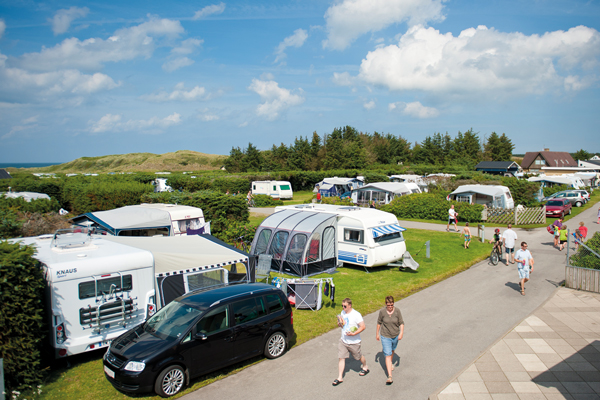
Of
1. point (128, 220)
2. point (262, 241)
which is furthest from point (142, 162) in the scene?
point (262, 241)

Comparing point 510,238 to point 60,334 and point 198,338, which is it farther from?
point 60,334

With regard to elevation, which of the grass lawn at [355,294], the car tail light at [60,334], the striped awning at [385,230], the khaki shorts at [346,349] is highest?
the striped awning at [385,230]

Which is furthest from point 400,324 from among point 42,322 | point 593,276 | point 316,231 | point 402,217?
point 402,217

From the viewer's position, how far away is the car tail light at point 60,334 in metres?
6.80

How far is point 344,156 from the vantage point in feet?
210

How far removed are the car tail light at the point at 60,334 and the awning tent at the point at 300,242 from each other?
7.28 metres

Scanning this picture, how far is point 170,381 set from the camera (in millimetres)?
6203

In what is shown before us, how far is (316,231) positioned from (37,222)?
9.27 metres

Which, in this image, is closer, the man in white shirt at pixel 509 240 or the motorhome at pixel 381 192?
the man in white shirt at pixel 509 240

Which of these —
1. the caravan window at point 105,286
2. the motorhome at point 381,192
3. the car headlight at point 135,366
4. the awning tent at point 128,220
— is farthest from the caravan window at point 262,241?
the motorhome at point 381,192

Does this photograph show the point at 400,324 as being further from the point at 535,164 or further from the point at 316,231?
the point at 535,164

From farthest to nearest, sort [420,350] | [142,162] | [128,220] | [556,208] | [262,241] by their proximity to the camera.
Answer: [142,162] < [556,208] < [128,220] < [262,241] < [420,350]

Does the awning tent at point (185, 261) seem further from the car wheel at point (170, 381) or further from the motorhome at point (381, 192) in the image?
the motorhome at point (381, 192)

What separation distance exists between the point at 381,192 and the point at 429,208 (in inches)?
251
